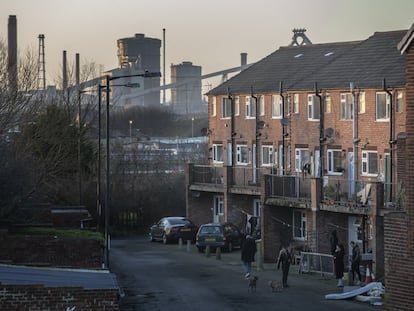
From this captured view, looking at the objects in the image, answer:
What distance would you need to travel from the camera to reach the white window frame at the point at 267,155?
48500 millimetres

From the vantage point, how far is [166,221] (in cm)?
4966

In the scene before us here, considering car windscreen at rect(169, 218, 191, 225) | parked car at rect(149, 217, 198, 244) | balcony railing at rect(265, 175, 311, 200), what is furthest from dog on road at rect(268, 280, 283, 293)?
car windscreen at rect(169, 218, 191, 225)

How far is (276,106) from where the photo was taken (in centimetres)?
4803

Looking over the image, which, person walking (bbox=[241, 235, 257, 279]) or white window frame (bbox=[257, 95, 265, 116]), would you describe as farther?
white window frame (bbox=[257, 95, 265, 116])

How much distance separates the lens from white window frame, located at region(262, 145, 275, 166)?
159 feet

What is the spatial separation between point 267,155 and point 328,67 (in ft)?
18.4

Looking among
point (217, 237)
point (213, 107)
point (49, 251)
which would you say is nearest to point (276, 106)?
point (213, 107)

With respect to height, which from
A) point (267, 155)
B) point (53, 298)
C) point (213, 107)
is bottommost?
→ point (53, 298)

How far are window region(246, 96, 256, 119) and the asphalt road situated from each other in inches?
359

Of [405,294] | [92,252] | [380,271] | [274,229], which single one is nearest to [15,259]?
[92,252]

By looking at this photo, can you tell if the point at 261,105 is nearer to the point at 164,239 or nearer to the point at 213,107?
the point at 213,107

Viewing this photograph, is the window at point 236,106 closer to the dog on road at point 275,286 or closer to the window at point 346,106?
the window at point 346,106

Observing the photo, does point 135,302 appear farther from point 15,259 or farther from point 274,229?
point 274,229

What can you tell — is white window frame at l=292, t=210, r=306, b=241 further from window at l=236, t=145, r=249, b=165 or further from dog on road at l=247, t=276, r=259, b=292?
dog on road at l=247, t=276, r=259, b=292
